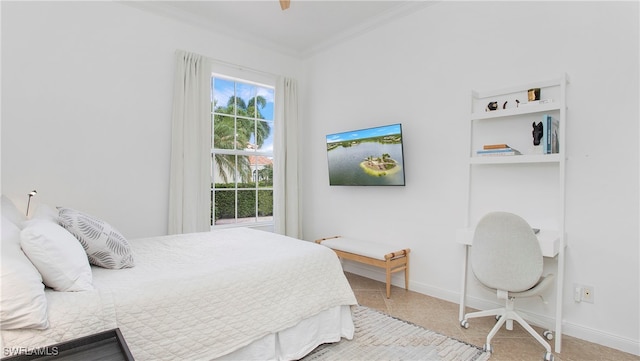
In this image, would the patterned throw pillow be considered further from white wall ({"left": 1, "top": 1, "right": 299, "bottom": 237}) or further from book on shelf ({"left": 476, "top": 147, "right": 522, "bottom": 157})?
book on shelf ({"left": 476, "top": 147, "right": 522, "bottom": 157})

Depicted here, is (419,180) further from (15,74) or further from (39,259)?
(15,74)

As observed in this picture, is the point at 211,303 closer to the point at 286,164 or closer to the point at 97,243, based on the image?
the point at 97,243

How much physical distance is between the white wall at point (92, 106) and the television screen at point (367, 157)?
1.93 metres

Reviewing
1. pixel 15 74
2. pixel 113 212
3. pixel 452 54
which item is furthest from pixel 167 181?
pixel 452 54

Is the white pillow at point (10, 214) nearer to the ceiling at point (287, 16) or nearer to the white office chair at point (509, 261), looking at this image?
the ceiling at point (287, 16)

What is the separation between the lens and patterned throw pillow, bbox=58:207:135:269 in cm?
183

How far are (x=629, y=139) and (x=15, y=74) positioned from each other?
472 centimetres

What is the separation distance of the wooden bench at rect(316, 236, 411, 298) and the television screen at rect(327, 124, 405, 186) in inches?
27.1

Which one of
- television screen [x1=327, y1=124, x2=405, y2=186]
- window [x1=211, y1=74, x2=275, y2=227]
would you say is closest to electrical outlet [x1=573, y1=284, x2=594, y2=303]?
television screen [x1=327, y1=124, x2=405, y2=186]

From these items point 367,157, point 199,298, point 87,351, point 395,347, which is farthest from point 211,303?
point 367,157

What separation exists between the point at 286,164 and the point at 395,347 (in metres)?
2.79

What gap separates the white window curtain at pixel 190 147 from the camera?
11.6ft

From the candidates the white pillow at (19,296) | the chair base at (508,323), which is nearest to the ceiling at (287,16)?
the chair base at (508,323)

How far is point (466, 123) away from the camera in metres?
3.06
